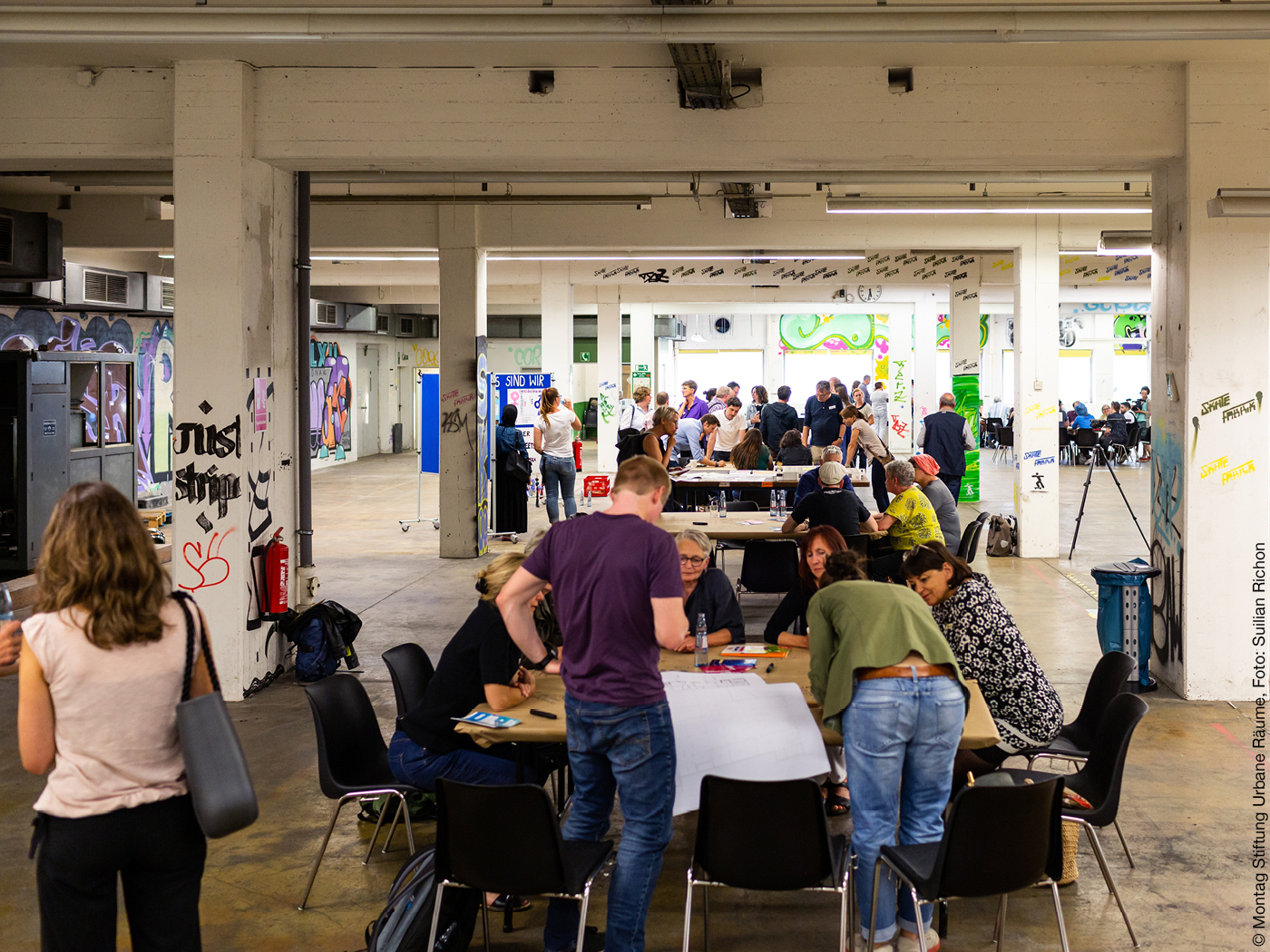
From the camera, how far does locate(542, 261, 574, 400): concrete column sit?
678 inches

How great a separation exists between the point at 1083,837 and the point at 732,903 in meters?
1.63

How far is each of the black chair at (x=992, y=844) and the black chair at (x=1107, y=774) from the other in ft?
2.04

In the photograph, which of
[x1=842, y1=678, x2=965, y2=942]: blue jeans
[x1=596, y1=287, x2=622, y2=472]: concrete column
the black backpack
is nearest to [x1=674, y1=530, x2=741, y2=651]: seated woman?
[x1=842, y1=678, x2=965, y2=942]: blue jeans

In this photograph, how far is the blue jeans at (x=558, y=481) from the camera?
1180 cm

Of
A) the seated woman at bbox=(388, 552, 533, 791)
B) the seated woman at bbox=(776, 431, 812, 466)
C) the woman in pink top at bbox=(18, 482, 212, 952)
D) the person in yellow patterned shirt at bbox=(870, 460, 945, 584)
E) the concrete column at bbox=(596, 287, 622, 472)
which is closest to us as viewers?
the woman in pink top at bbox=(18, 482, 212, 952)

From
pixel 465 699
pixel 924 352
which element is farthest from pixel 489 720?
pixel 924 352

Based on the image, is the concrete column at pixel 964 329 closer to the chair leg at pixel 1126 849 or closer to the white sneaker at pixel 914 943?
the chair leg at pixel 1126 849

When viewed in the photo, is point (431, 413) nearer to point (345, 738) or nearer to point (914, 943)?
point (345, 738)

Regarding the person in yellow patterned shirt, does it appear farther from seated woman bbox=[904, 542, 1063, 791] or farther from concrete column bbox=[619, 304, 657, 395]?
concrete column bbox=[619, 304, 657, 395]

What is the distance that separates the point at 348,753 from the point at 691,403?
1219cm

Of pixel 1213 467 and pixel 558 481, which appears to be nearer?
pixel 1213 467

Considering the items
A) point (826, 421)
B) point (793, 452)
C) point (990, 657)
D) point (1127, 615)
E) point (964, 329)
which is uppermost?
point (964, 329)

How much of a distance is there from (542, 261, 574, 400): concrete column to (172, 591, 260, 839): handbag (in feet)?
48.3

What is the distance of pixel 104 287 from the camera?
13.6 m
